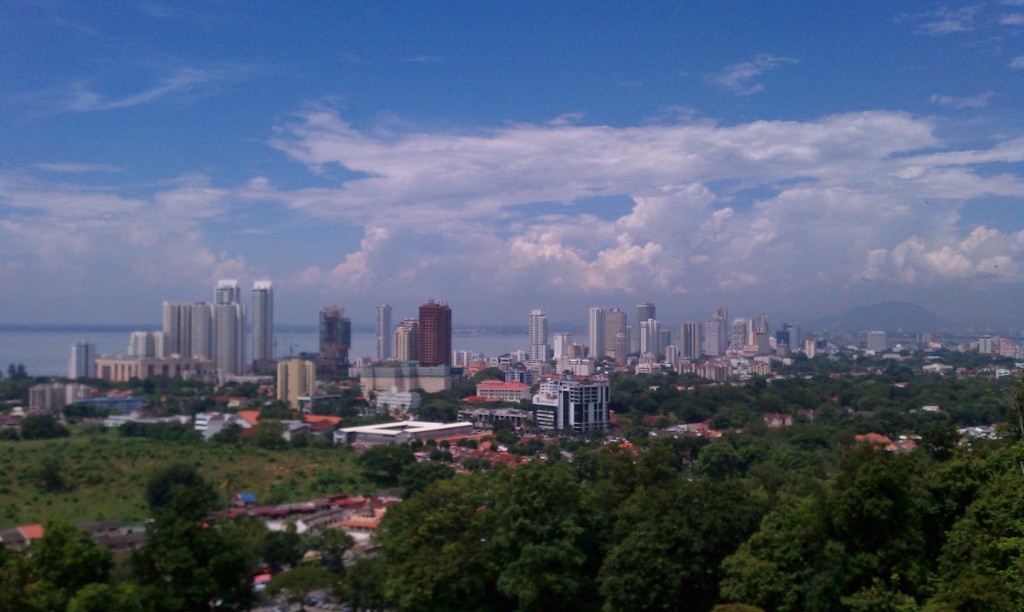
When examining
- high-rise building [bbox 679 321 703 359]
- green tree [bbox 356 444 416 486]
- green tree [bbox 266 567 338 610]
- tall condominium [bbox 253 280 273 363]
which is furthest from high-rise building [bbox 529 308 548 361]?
green tree [bbox 266 567 338 610]

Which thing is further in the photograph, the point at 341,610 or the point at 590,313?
the point at 590,313

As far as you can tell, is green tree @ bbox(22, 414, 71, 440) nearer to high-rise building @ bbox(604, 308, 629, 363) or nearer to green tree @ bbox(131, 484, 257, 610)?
green tree @ bbox(131, 484, 257, 610)

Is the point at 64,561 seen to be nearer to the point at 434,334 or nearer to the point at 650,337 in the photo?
the point at 434,334

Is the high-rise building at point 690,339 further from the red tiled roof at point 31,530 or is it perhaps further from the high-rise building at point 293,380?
the red tiled roof at point 31,530

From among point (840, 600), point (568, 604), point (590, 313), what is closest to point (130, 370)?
point (568, 604)

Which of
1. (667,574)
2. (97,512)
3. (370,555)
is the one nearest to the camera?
(667,574)

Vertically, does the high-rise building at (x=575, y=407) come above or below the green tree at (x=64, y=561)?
below

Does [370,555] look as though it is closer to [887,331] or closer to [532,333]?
[532,333]

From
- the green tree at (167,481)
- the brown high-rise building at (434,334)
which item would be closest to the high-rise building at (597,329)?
the brown high-rise building at (434,334)
